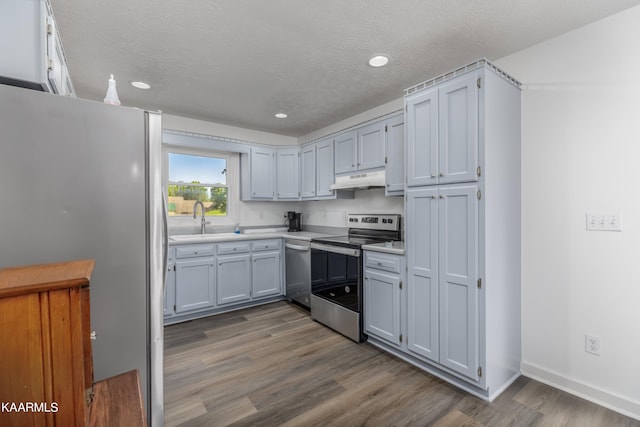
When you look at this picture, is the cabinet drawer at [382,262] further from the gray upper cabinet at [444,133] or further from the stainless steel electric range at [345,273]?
the gray upper cabinet at [444,133]

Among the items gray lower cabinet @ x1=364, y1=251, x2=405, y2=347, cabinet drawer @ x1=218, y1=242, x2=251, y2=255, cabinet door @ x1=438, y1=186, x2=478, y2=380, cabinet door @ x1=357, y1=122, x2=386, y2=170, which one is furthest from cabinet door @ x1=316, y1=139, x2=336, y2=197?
cabinet door @ x1=438, y1=186, x2=478, y2=380

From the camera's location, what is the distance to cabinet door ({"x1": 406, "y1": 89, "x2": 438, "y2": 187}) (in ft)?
7.46

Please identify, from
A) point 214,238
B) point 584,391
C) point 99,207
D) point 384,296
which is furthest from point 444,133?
point 214,238

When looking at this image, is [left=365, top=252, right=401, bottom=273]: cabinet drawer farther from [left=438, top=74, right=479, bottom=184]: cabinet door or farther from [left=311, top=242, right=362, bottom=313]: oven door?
[left=438, top=74, right=479, bottom=184]: cabinet door

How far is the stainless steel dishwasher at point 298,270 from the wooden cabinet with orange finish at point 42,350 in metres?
2.94

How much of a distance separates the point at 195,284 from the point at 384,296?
218 cm

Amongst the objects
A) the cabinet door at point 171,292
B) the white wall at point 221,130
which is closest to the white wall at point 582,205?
the white wall at point 221,130

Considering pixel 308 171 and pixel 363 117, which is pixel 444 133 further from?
pixel 308 171

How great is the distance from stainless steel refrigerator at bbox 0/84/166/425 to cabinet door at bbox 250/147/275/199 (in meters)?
2.83

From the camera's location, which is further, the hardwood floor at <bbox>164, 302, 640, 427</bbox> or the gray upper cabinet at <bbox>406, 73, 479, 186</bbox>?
the gray upper cabinet at <bbox>406, 73, 479, 186</bbox>

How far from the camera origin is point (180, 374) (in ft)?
7.61

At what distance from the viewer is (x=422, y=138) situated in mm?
2369

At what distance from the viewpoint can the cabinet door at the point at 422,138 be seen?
7.46 ft

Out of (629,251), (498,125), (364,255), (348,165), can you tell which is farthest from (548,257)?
(348,165)
